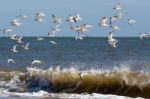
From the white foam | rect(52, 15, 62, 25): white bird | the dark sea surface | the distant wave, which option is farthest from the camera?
the dark sea surface

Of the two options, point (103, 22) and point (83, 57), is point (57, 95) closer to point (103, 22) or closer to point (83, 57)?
point (103, 22)

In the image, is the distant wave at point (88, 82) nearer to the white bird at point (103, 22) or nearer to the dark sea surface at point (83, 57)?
the white bird at point (103, 22)

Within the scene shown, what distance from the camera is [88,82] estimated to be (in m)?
31.8

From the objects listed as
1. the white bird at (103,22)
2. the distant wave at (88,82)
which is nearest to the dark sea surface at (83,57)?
the distant wave at (88,82)

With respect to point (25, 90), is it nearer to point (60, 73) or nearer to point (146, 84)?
point (60, 73)

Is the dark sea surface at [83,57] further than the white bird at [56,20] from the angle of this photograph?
Yes

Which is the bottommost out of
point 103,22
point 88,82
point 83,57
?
point 83,57

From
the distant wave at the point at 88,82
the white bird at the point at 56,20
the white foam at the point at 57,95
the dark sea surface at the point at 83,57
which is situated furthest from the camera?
the dark sea surface at the point at 83,57

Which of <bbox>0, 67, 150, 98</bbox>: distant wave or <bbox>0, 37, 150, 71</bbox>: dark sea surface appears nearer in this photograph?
<bbox>0, 67, 150, 98</bbox>: distant wave

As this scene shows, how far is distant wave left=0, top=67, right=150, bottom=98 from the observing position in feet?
97.6

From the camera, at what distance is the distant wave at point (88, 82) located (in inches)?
1171

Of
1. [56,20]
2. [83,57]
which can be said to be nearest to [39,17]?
[56,20]

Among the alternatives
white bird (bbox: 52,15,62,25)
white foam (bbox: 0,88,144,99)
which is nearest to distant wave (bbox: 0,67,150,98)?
white foam (bbox: 0,88,144,99)

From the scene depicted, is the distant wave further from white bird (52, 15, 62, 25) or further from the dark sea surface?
the dark sea surface
